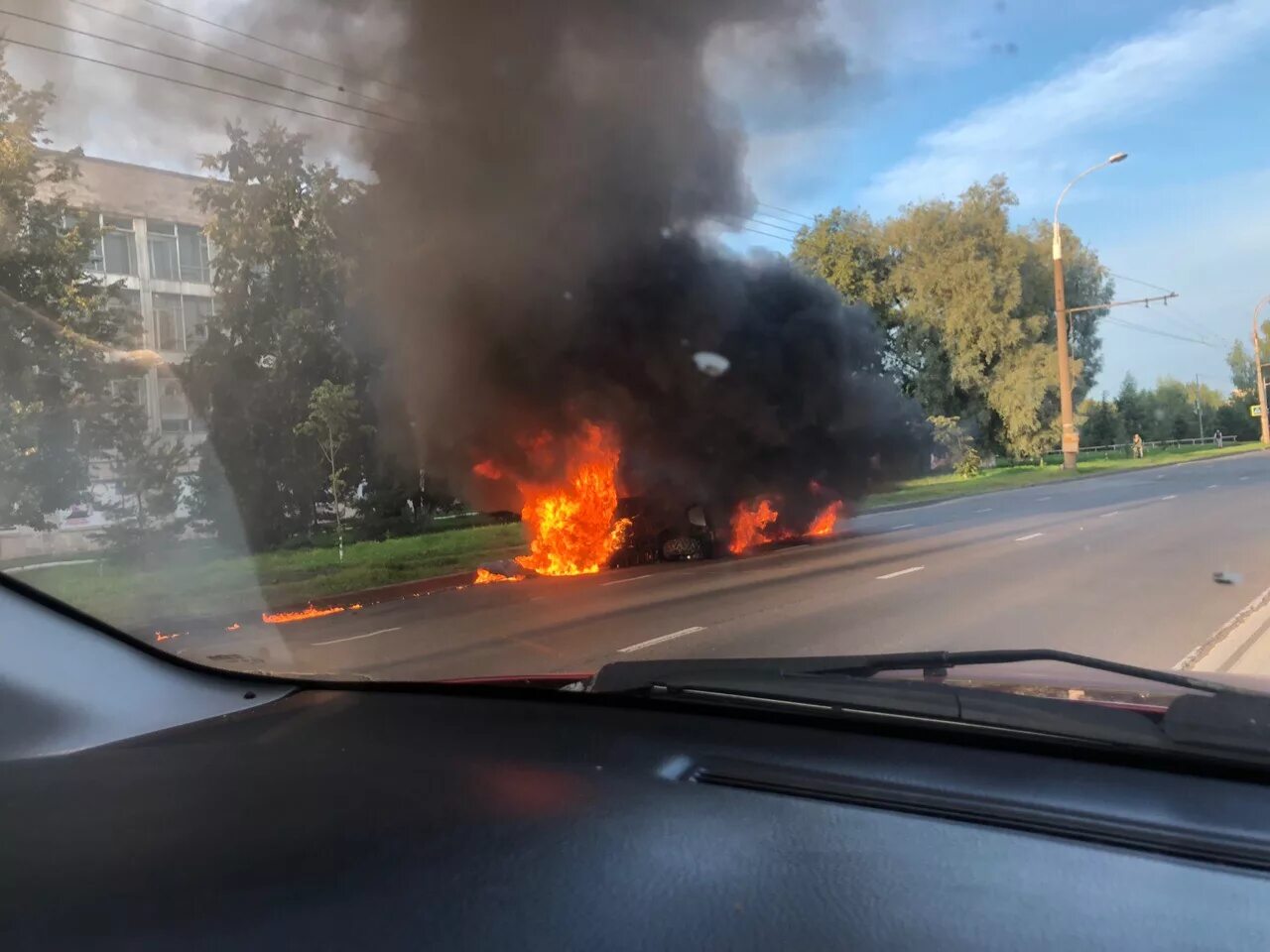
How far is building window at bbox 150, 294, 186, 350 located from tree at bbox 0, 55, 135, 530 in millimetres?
3475

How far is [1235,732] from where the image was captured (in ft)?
7.00

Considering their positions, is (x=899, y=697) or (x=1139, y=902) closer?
(x=1139, y=902)

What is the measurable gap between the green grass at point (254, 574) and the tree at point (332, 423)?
1417 millimetres

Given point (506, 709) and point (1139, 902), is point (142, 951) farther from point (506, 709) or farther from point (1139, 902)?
point (1139, 902)

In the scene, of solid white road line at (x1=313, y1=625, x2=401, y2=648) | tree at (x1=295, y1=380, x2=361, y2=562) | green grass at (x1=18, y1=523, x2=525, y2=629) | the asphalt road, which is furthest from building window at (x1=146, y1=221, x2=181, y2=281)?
solid white road line at (x1=313, y1=625, x2=401, y2=648)

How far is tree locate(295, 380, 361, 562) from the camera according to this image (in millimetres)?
18609

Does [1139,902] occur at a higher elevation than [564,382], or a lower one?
lower

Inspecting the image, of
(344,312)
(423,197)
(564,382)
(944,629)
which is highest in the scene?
(423,197)

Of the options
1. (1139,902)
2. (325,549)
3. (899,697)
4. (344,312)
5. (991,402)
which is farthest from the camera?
(991,402)

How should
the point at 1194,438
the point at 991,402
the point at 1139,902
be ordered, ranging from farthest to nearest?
the point at 1194,438 < the point at 991,402 < the point at 1139,902

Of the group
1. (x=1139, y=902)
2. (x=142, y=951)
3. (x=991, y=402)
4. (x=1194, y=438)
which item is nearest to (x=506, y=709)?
(x=142, y=951)

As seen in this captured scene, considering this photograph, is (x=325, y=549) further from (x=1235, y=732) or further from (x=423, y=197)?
(x=1235, y=732)

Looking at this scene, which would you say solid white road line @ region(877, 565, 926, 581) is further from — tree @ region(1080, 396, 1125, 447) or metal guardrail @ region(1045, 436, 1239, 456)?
tree @ region(1080, 396, 1125, 447)

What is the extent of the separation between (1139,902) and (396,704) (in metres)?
2.29
